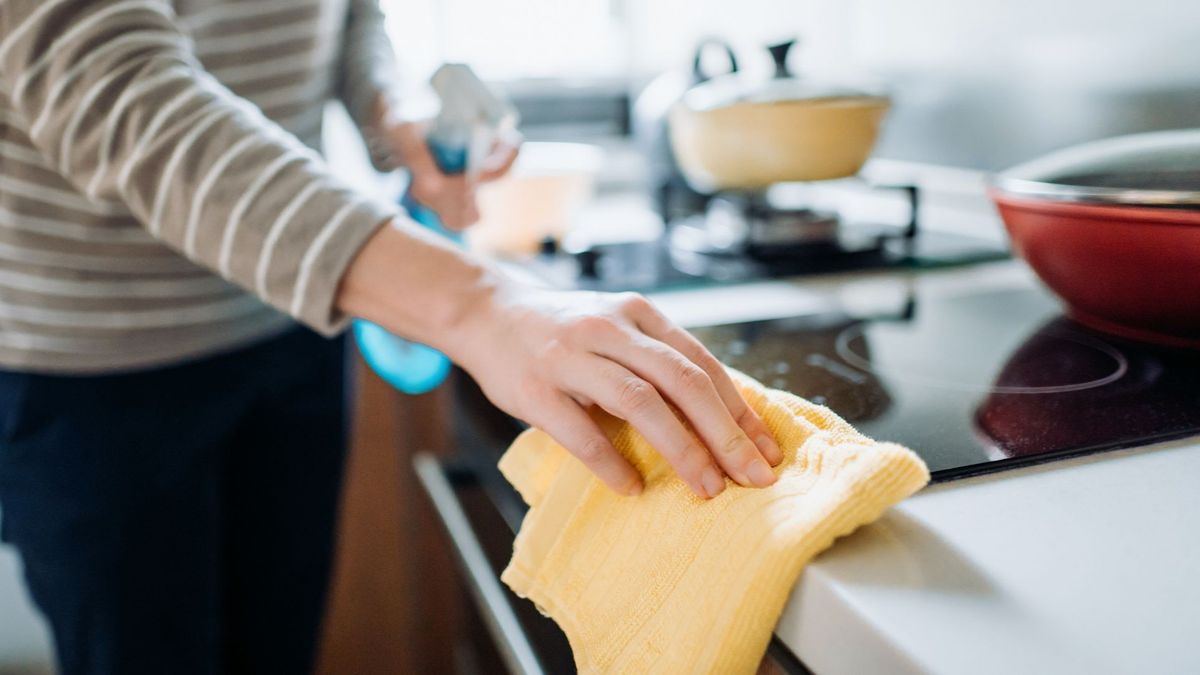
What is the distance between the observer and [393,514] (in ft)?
4.10

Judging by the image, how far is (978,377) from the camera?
1.84ft

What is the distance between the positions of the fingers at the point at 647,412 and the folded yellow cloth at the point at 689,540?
1 cm

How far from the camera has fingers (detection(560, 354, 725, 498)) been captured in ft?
1.23

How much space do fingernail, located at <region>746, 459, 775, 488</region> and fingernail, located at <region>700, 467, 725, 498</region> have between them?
0.04ft

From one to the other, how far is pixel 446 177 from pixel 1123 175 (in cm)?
53

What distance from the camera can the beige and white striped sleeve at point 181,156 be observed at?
0.46 meters

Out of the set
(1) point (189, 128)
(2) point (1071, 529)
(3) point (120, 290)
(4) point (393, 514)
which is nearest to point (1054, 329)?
(2) point (1071, 529)

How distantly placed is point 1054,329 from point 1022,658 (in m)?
0.46

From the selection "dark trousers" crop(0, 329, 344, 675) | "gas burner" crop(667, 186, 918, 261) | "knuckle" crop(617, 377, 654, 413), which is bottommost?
"dark trousers" crop(0, 329, 344, 675)

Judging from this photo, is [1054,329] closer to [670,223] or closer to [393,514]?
[670,223]

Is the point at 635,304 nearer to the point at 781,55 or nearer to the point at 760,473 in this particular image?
the point at 760,473

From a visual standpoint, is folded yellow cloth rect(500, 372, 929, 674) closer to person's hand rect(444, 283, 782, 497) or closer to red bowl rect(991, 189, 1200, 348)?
person's hand rect(444, 283, 782, 497)

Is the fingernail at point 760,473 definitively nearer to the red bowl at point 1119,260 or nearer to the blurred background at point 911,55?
the red bowl at point 1119,260

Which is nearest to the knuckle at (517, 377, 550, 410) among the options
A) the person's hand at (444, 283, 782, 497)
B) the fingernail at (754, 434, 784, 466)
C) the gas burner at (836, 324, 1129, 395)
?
the person's hand at (444, 283, 782, 497)
